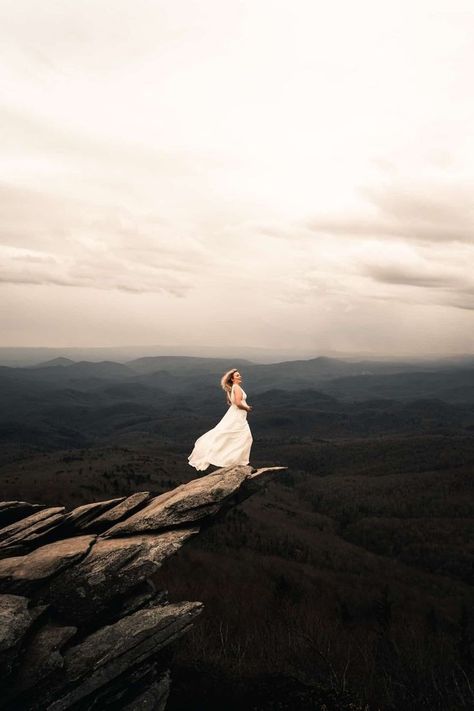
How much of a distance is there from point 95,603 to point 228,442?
736 cm

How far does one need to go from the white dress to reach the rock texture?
97cm

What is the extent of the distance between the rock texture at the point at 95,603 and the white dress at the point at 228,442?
3.19 feet

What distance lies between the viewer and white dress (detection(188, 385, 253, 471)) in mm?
17828

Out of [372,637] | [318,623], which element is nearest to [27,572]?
[318,623]

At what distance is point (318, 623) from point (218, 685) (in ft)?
97.3

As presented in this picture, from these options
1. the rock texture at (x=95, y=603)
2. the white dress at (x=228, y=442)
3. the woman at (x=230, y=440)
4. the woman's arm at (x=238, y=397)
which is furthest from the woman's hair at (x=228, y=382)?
the rock texture at (x=95, y=603)

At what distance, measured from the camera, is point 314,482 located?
612ft

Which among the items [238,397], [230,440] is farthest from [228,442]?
[238,397]

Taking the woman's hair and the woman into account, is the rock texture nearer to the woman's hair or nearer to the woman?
the woman

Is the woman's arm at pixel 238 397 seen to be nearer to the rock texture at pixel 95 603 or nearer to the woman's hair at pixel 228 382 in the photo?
the woman's hair at pixel 228 382

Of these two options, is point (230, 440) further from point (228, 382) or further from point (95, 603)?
point (95, 603)

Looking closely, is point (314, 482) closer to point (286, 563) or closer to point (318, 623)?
point (286, 563)

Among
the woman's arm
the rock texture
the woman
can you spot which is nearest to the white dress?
the woman

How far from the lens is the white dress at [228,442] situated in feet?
58.5
